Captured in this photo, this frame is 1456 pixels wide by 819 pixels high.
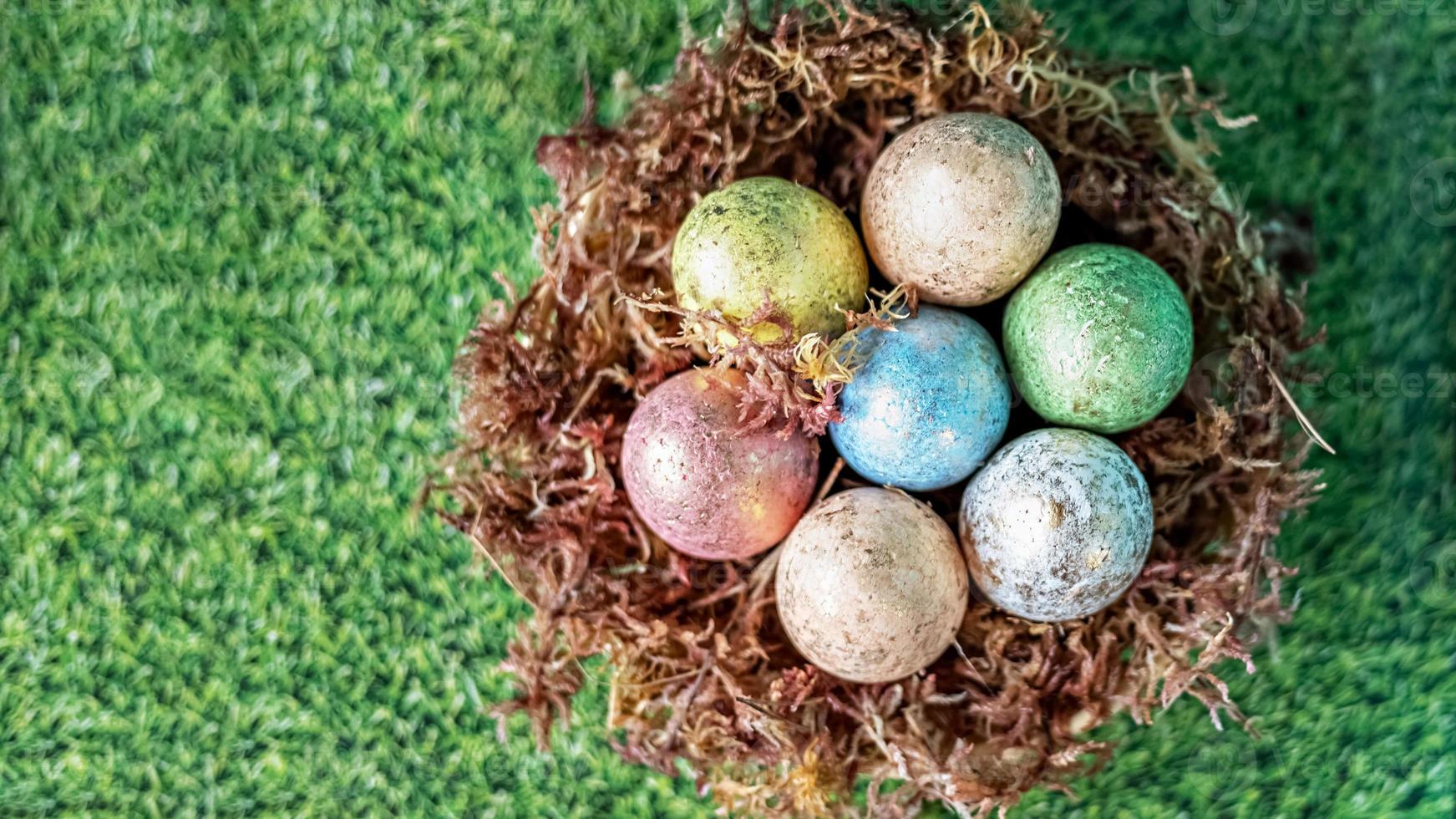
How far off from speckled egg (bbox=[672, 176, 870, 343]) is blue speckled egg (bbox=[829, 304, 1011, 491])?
0.07m

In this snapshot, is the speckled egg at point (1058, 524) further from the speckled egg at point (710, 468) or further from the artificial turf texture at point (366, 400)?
the artificial turf texture at point (366, 400)

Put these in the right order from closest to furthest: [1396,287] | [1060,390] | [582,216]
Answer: [1060,390] < [582,216] < [1396,287]

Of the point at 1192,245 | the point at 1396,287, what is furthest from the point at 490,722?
the point at 1396,287

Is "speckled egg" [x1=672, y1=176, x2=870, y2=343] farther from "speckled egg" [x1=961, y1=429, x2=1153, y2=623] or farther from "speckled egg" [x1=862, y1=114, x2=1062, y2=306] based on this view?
"speckled egg" [x1=961, y1=429, x2=1153, y2=623]

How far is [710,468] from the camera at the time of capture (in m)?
1.02

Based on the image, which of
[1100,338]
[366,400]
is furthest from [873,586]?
[366,400]

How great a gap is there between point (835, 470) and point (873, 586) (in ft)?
0.56

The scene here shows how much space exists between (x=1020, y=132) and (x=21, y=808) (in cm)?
176

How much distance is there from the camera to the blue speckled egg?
1.01 m

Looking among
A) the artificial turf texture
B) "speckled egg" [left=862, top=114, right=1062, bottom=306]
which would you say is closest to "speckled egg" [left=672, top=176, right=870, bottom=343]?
"speckled egg" [left=862, top=114, right=1062, bottom=306]

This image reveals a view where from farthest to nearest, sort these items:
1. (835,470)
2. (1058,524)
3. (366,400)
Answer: (366,400) → (835,470) → (1058,524)

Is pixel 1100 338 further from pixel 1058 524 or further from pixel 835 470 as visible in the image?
pixel 835 470

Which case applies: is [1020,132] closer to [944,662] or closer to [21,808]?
[944,662]

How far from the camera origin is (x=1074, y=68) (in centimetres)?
119
